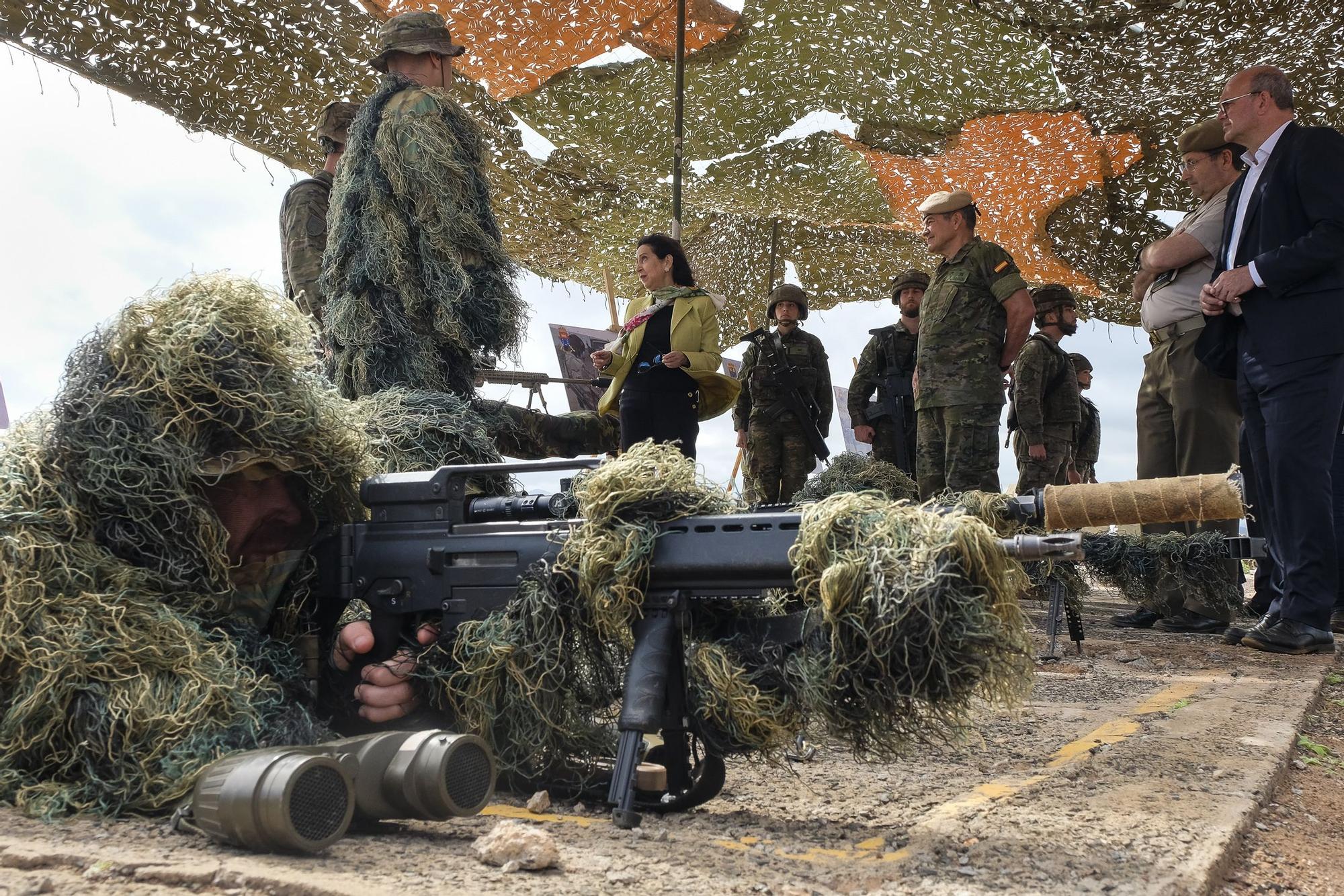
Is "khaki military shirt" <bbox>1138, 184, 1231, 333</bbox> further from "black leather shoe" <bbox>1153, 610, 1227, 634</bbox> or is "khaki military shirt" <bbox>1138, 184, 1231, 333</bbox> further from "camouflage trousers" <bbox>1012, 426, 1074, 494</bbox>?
"camouflage trousers" <bbox>1012, 426, 1074, 494</bbox>

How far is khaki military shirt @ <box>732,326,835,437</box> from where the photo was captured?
22.2ft

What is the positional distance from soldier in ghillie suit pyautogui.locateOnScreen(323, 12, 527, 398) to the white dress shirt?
2.46 m

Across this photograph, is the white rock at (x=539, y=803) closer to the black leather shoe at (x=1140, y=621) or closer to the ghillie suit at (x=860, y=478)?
the ghillie suit at (x=860, y=478)

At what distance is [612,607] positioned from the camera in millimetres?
1800

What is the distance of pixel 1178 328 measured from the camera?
14.6 ft

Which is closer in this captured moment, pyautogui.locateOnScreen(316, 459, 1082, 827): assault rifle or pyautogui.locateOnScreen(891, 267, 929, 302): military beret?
pyautogui.locateOnScreen(316, 459, 1082, 827): assault rifle

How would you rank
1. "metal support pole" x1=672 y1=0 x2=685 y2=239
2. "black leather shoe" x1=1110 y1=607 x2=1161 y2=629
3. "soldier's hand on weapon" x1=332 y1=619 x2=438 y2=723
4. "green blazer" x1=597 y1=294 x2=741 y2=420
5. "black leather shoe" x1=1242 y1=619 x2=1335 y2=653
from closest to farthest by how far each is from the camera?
"soldier's hand on weapon" x1=332 y1=619 x2=438 y2=723 → "black leather shoe" x1=1242 y1=619 x2=1335 y2=653 → "green blazer" x1=597 y1=294 x2=741 y2=420 → "black leather shoe" x1=1110 y1=607 x2=1161 y2=629 → "metal support pole" x1=672 y1=0 x2=685 y2=239

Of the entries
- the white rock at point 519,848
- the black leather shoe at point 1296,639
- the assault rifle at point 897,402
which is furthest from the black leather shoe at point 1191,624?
the white rock at point 519,848

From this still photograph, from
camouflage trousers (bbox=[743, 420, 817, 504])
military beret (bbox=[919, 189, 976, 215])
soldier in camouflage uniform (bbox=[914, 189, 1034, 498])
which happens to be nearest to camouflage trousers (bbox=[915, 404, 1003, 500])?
soldier in camouflage uniform (bbox=[914, 189, 1034, 498])

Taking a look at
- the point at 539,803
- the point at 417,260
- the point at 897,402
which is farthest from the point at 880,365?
the point at 539,803

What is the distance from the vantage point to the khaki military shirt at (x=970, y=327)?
4.58 meters

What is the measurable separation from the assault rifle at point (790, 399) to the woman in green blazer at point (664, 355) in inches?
83.3

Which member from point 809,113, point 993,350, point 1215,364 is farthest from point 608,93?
point 1215,364

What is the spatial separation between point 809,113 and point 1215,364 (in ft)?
14.0
